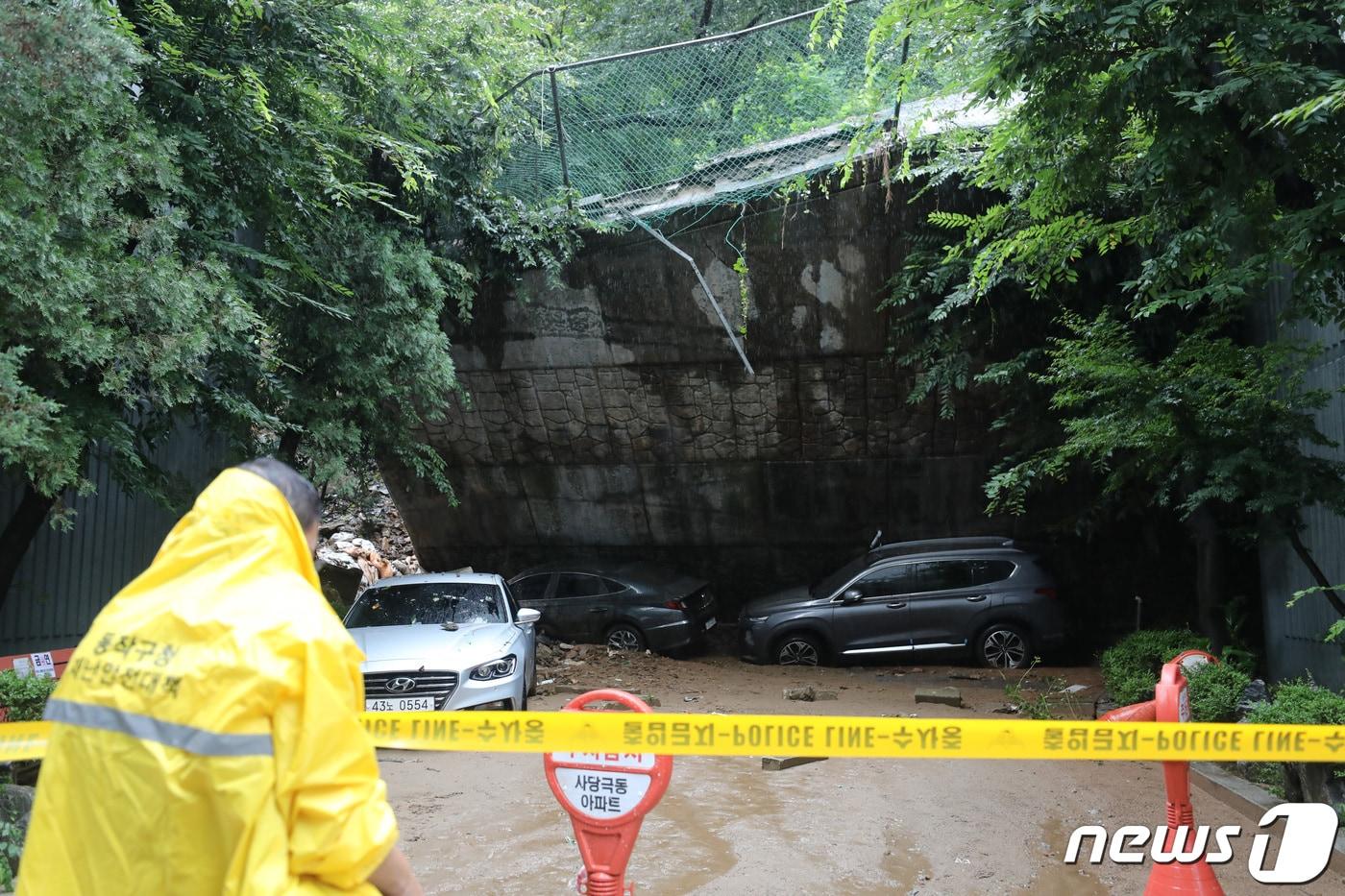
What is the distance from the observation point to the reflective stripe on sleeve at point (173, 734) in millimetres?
1791

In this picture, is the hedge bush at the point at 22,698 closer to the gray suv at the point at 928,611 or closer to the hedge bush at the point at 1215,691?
the hedge bush at the point at 1215,691

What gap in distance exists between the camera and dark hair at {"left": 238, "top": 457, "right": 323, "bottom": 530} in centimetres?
211

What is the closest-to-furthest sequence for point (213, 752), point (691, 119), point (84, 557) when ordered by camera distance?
1. point (213, 752)
2. point (84, 557)
3. point (691, 119)

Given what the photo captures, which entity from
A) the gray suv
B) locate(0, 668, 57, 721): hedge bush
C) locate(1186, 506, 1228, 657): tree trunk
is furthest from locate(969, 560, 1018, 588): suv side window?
locate(0, 668, 57, 721): hedge bush

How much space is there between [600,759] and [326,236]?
804 centimetres

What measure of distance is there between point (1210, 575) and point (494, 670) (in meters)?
7.38

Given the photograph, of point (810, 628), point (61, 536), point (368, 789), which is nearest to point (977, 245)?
point (810, 628)

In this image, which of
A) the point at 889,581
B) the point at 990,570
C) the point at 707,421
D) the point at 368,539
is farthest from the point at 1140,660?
the point at 368,539

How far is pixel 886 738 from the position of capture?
3.71m

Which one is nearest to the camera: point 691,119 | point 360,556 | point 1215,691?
point 1215,691

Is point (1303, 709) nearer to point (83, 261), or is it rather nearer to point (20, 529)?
point (83, 261)

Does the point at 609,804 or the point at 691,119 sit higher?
the point at 691,119

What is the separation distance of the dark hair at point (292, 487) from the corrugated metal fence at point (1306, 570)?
7339 millimetres

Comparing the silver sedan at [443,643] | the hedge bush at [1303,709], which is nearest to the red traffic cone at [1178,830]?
the hedge bush at [1303,709]
